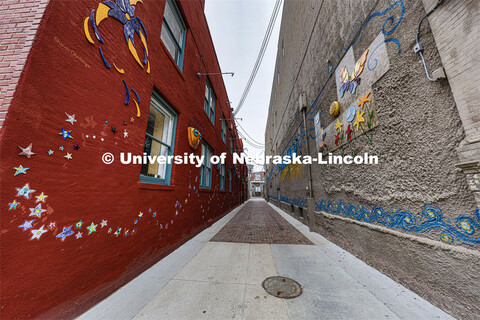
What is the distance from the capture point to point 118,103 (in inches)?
96.9

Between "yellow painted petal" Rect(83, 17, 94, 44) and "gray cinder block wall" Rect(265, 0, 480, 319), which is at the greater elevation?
"yellow painted petal" Rect(83, 17, 94, 44)

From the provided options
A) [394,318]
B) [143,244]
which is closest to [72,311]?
[143,244]

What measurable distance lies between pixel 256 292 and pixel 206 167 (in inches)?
214

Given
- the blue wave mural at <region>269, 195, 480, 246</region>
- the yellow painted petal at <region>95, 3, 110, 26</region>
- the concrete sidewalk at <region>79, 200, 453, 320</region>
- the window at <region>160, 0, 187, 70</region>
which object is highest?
the window at <region>160, 0, 187, 70</region>

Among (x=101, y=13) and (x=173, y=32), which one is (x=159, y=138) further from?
(x=173, y=32)

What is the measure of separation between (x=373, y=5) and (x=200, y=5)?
6.38m

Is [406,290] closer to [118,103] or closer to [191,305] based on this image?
[191,305]

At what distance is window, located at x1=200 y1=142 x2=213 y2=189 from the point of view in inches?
268

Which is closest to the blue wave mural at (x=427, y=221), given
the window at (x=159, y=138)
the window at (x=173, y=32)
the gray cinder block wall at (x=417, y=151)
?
the gray cinder block wall at (x=417, y=151)

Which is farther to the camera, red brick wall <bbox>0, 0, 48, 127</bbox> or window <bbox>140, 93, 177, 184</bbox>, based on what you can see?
window <bbox>140, 93, 177, 184</bbox>

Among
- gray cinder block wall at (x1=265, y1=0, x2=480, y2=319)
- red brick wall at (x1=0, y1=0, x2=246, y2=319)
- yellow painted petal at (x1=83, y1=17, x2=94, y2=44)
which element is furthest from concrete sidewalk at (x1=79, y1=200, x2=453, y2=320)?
yellow painted petal at (x1=83, y1=17, x2=94, y2=44)

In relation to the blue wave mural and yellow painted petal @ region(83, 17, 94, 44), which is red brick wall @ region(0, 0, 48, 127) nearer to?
yellow painted petal @ region(83, 17, 94, 44)

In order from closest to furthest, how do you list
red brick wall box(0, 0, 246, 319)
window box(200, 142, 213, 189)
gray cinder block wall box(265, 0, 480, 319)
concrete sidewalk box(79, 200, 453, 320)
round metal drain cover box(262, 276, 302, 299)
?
red brick wall box(0, 0, 246, 319) < gray cinder block wall box(265, 0, 480, 319) < concrete sidewalk box(79, 200, 453, 320) < round metal drain cover box(262, 276, 302, 299) < window box(200, 142, 213, 189)

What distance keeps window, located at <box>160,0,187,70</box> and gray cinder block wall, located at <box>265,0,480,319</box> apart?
4318 millimetres
